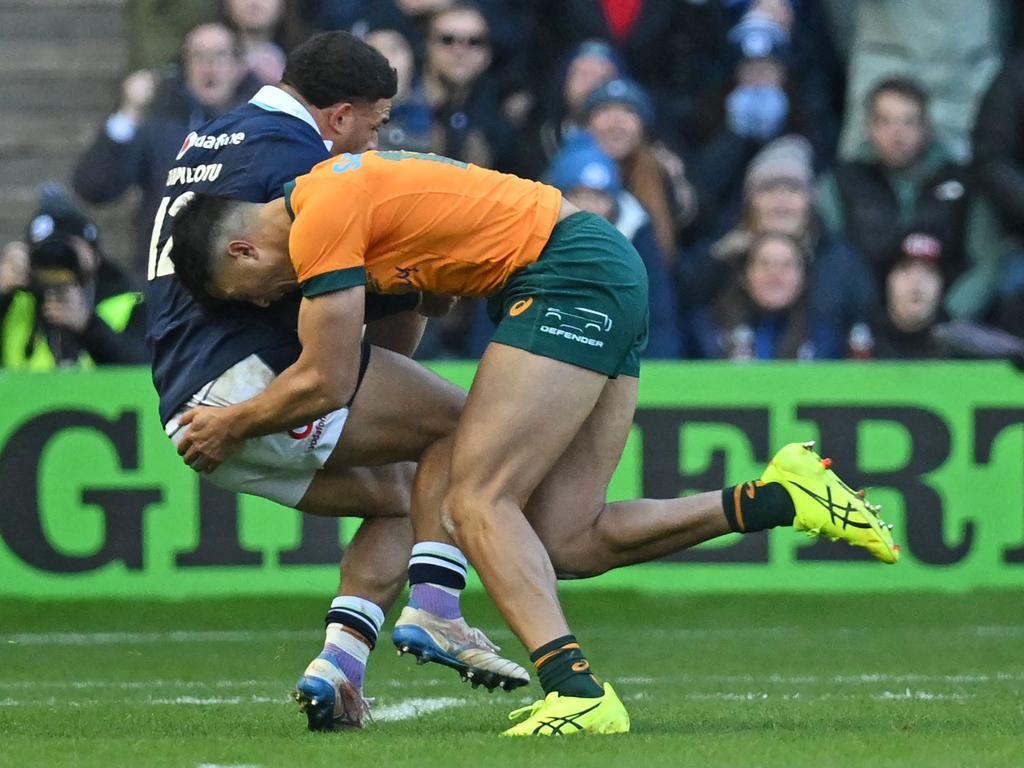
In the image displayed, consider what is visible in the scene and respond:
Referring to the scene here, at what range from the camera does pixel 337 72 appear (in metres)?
6.33

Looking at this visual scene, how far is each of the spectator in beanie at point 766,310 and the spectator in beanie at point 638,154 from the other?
1.55 ft

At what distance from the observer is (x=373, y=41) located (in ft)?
37.0

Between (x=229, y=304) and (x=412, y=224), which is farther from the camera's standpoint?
(x=229, y=304)

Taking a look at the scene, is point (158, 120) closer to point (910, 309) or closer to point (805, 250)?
point (805, 250)

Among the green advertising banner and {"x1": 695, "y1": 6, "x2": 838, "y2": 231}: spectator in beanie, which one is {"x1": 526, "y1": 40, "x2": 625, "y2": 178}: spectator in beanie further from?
the green advertising banner

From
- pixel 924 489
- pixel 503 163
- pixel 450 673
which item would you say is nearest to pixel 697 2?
pixel 503 163

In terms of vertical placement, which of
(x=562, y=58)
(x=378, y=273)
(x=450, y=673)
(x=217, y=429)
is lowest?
(x=450, y=673)

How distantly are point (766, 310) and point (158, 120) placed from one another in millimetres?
3421

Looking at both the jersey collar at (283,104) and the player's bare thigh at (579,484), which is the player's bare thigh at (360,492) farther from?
the jersey collar at (283,104)

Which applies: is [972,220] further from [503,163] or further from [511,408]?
[511,408]

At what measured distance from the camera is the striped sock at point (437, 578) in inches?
243

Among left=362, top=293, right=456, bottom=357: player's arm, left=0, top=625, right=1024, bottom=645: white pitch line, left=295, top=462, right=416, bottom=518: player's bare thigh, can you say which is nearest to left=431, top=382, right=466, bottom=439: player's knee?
left=295, top=462, right=416, bottom=518: player's bare thigh

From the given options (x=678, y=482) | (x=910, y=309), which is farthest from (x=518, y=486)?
(x=910, y=309)

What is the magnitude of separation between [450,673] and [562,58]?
486 centimetres
